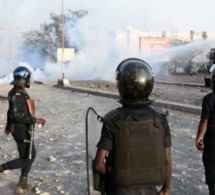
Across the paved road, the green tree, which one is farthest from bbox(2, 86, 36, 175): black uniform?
the green tree

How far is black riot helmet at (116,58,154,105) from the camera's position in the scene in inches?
84.1

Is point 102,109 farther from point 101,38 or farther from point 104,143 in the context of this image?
point 101,38

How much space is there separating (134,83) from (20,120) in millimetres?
2265

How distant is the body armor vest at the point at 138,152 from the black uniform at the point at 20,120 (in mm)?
2150

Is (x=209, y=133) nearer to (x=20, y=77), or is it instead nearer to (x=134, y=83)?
(x=134, y=83)

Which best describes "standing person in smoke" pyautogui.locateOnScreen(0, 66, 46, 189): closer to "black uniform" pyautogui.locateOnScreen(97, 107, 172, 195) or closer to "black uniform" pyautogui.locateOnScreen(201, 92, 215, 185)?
"black uniform" pyautogui.locateOnScreen(201, 92, 215, 185)

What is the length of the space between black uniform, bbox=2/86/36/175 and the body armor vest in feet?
7.05

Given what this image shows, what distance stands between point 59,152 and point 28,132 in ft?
7.01

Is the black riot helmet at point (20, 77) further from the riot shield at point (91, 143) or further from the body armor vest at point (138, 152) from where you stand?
the body armor vest at point (138, 152)

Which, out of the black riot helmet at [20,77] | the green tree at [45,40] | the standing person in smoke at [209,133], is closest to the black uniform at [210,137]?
the standing person in smoke at [209,133]

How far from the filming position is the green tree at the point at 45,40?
172ft

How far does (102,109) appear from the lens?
11.2 meters

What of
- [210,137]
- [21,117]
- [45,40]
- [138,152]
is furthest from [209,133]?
[45,40]

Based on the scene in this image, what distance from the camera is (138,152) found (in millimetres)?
2080
